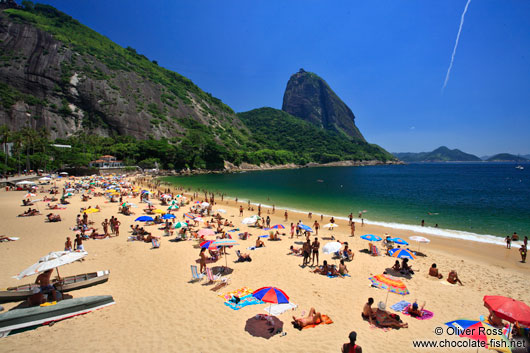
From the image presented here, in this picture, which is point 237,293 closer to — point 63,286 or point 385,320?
point 385,320

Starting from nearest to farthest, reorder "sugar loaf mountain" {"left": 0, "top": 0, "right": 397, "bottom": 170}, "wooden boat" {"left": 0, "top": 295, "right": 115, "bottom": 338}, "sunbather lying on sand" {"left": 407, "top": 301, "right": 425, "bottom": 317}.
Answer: "wooden boat" {"left": 0, "top": 295, "right": 115, "bottom": 338}, "sunbather lying on sand" {"left": 407, "top": 301, "right": 425, "bottom": 317}, "sugar loaf mountain" {"left": 0, "top": 0, "right": 397, "bottom": 170}

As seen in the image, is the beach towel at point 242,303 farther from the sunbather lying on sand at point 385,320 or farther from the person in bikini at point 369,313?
the sunbather lying on sand at point 385,320

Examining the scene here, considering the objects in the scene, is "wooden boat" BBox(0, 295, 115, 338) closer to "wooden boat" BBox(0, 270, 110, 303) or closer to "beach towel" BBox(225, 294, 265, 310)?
"wooden boat" BBox(0, 270, 110, 303)

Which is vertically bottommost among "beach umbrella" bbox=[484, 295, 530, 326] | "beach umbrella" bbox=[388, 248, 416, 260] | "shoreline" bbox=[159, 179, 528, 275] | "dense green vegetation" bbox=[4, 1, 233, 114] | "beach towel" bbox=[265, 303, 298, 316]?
"shoreline" bbox=[159, 179, 528, 275]

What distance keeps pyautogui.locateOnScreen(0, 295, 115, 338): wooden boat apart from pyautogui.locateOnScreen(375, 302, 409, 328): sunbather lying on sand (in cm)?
860

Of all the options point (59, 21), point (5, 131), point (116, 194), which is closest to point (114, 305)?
point (116, 194)

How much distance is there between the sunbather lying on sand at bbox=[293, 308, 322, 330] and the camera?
23.0 feet

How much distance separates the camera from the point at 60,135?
80250 millimetres

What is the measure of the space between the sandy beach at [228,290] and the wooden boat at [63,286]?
0.82 ft

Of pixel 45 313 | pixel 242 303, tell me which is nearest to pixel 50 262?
pixel 45 313

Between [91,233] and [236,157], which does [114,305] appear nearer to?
[91,233]

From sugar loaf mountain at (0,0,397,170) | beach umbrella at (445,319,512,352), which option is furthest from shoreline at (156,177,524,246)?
sugar loaf mountain at (0,0,397,170)

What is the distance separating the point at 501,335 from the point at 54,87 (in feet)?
395

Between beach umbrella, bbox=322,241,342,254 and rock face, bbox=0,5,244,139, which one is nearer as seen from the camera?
beach umbrella, bbox=322,241,342,254
